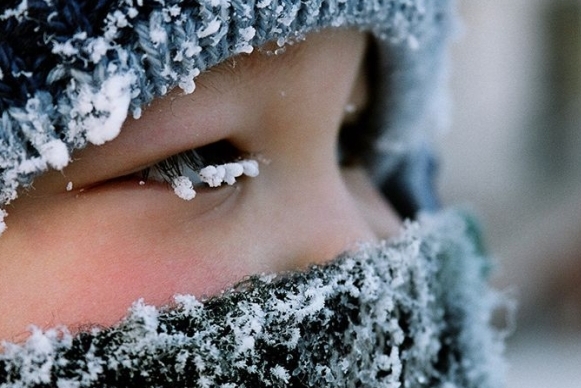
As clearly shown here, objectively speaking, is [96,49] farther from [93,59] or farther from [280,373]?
[280,373]

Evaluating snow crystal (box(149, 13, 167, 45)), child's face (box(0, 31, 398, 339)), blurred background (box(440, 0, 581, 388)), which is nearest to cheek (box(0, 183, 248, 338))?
child's face (box(0, 31, 398, 339))

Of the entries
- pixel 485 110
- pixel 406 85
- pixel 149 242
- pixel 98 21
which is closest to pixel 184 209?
pixel 149 242

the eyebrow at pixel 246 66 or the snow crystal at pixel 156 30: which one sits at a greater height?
the eyebrow at pixel 246 66

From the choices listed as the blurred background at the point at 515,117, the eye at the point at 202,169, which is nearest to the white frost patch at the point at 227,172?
the eye at the point at 202,169

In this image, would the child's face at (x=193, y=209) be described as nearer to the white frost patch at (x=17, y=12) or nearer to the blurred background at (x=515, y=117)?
the white frost patch at (x=17, y=12)

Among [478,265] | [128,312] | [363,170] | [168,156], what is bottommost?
[128,312]

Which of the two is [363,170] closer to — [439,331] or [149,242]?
[439,331]

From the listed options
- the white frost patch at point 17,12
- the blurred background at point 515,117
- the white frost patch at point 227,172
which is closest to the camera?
the white frost patch at point 17,12

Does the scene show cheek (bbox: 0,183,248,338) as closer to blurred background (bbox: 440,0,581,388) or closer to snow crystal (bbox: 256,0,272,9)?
snow crystal (bbox: 256,0,272,9)
